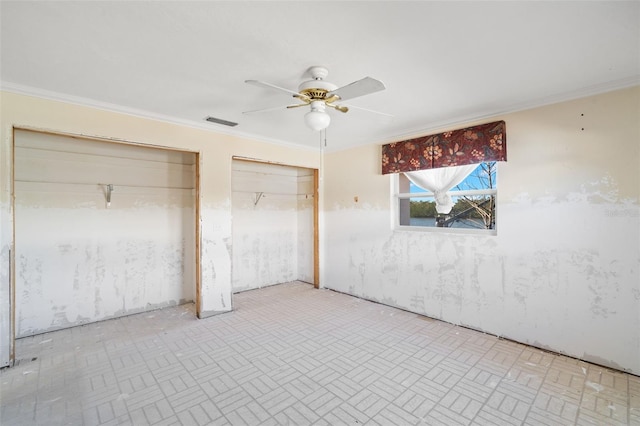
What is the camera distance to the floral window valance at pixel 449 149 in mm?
3127

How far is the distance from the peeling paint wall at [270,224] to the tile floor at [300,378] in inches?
64.4

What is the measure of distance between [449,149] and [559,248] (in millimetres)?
1508

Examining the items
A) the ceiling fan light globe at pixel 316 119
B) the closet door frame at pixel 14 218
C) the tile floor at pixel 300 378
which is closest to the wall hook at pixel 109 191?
the closet door frame at pixel 14 218

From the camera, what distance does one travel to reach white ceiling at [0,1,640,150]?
162 centimetres

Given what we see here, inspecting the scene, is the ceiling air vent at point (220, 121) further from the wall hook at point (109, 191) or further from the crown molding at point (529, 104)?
the crown molding at point (529, 104)

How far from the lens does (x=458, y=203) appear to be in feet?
12.0

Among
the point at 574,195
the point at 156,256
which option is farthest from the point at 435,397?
the point at 156,256

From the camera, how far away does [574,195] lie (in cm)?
272

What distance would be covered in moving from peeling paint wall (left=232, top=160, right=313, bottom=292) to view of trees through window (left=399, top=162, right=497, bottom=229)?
2119 mm

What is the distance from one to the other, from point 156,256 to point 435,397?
12.4 ft

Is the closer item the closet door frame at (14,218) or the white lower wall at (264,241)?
the closet door frame at (14,218)

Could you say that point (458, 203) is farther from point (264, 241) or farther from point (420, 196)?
point (264, 241)

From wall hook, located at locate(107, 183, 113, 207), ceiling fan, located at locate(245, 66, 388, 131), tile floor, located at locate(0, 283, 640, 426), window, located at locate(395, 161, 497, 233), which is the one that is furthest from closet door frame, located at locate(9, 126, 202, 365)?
window, located at locate(395, 161, 497, 233)

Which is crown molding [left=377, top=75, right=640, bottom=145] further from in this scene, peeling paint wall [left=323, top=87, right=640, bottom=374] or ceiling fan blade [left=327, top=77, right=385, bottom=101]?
ceiling fan blade [left=327, top=77, right=385, bottom=101]
